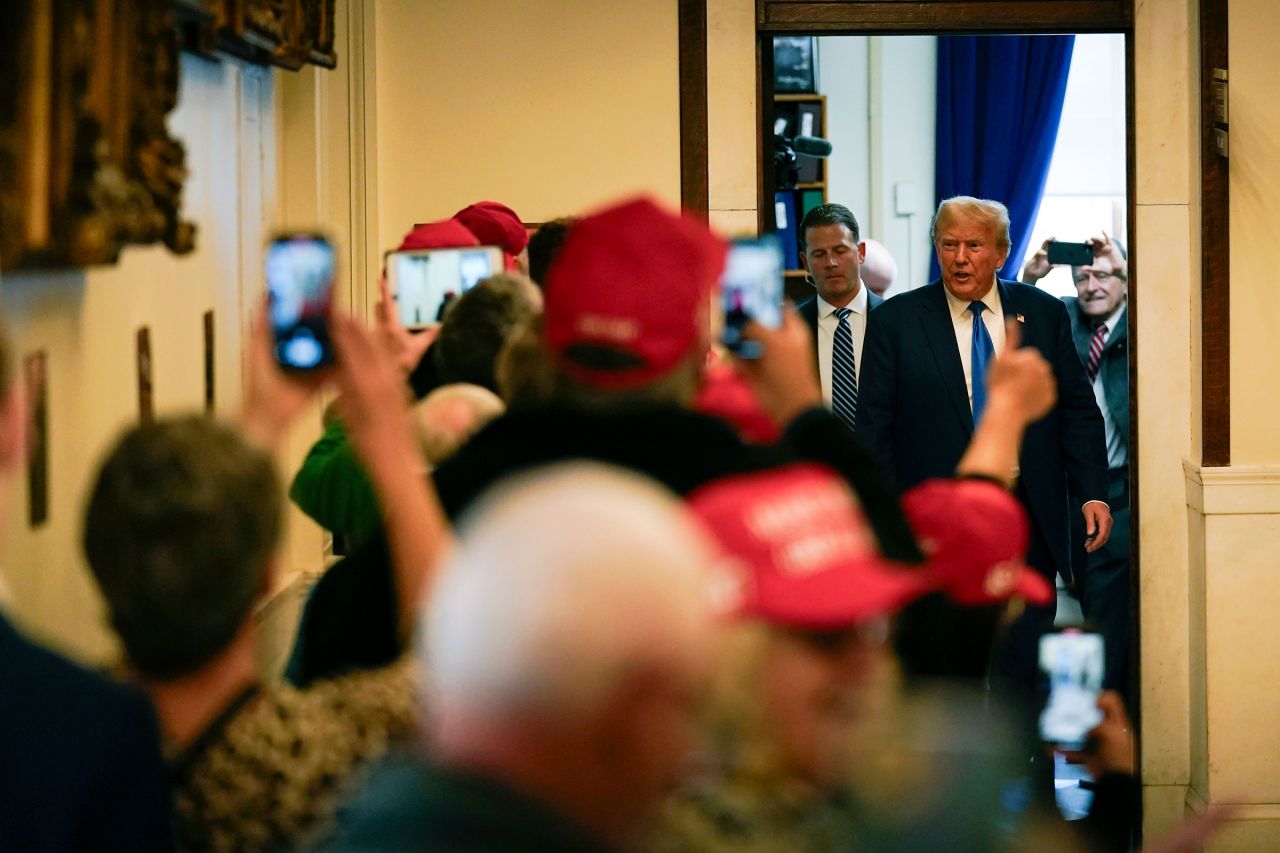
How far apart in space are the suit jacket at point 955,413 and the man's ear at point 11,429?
3.87 m

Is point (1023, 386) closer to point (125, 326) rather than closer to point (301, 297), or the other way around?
point (301, 297)

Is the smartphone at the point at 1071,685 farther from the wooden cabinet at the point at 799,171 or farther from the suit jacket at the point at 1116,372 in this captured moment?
the wooden cabinet at the point at 799,171

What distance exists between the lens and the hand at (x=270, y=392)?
194 cm

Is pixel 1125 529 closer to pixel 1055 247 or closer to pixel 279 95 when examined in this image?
pixel 1055 247

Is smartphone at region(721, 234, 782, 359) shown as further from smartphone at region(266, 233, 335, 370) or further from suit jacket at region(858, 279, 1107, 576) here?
suit jacket at region(858, 279, 1107, 576)

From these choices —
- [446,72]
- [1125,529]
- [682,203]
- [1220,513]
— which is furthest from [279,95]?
[1125,529]

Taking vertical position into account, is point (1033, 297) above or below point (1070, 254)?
below

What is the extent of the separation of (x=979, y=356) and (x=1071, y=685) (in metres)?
3.25

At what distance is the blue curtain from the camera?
34.7 feet

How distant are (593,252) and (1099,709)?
739mm

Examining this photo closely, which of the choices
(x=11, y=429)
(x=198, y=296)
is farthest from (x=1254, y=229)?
(x=11, y=429)

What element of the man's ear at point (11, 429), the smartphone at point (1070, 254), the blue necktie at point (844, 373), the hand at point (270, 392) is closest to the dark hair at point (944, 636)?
the hand at point (270, 392)

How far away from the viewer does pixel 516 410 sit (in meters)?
2.09

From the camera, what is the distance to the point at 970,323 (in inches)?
214
